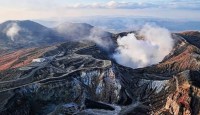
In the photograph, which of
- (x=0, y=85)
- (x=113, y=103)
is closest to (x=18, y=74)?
(x=0, y=85)

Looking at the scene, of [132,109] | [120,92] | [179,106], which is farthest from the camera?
[120,92]

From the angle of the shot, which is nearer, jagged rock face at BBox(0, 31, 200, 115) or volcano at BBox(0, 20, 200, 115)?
volcano at BBox(0, 20, 200, 115)

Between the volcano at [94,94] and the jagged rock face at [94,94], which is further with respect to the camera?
the jagged rock face at [94,94]

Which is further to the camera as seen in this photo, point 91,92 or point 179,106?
point 91,92

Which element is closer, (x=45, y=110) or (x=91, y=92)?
(x=45, y=110)

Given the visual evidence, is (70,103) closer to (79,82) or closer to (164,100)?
(79,82)

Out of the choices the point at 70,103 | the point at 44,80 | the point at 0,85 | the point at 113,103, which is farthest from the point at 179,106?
the point at 0,85

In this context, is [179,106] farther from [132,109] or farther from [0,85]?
[0,85]

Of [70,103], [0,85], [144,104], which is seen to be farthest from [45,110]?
[144,104]

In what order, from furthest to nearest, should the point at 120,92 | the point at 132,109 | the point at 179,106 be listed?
the point at 120,92, the point at 132,109, the point at 179,106
